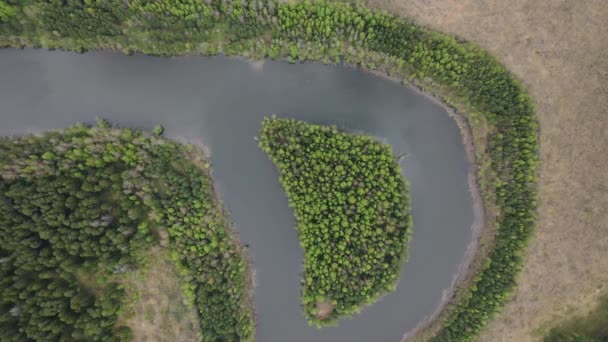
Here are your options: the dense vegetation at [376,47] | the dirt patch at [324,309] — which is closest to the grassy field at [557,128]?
the dense vegetation at [376,47]

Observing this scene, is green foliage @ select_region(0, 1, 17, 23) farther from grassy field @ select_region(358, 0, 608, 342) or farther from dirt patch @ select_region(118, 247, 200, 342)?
grassy field @ select_region(358, 0, 608, 342)

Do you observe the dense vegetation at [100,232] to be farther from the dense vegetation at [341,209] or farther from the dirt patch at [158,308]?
the dense vegetation at [341,209]

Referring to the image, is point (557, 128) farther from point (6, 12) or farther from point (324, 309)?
point (6, 12)

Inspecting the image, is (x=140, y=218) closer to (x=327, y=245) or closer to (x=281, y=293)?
(x=281, y=293)

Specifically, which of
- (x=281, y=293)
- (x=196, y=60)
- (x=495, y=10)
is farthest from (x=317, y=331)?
(x=495, y=10)

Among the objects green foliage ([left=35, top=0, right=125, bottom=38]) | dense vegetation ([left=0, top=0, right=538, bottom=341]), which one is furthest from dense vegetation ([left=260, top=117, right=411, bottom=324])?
green foliage ([left=35, top=0, right=125, bottom=38])

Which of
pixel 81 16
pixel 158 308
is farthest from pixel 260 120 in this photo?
pixel 158 308
